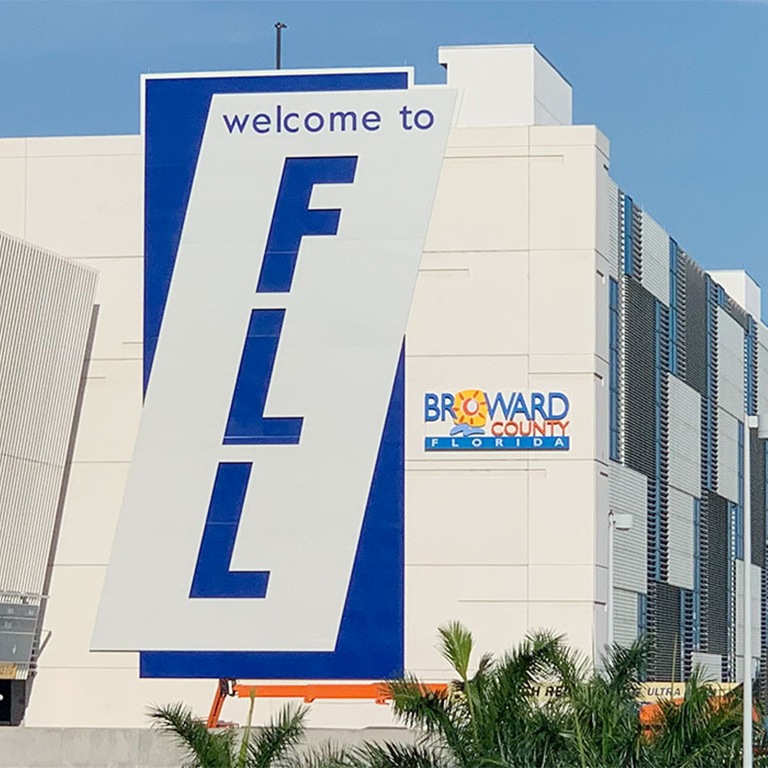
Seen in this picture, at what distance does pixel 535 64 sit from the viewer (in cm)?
6169

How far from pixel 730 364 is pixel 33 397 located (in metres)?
34.5

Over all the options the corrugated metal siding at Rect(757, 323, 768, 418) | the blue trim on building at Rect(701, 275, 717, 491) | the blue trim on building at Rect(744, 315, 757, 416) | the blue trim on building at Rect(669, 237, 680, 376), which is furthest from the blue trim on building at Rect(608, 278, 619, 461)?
the corrugated metal siding at Rect(757, 323, 768, 418)

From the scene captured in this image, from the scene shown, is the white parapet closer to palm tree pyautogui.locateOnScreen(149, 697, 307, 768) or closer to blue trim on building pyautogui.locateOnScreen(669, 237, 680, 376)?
blue trim on building pyautogui.locateOnScreen(669, 237, 680, 376)

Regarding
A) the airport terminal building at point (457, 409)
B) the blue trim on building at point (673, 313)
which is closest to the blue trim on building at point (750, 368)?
the blue trim on building at point (673, 313)

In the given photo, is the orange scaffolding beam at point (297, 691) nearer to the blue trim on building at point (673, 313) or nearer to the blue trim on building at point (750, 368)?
the blue trim on building at point (673, 313)

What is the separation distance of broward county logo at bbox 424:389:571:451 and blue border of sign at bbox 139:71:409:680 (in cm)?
99

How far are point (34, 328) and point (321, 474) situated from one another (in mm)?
8011

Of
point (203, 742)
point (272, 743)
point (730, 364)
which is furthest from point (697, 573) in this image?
point (203, 742)

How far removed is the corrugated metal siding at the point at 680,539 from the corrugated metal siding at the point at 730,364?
7229 millimetres

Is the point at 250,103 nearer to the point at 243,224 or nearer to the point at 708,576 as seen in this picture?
the point at 243,224

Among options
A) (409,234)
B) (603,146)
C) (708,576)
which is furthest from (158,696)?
(708,576)

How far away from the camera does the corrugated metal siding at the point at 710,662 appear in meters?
71.8

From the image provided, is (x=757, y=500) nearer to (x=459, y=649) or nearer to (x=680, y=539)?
(x=680, y=539)

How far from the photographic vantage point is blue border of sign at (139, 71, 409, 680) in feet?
176
